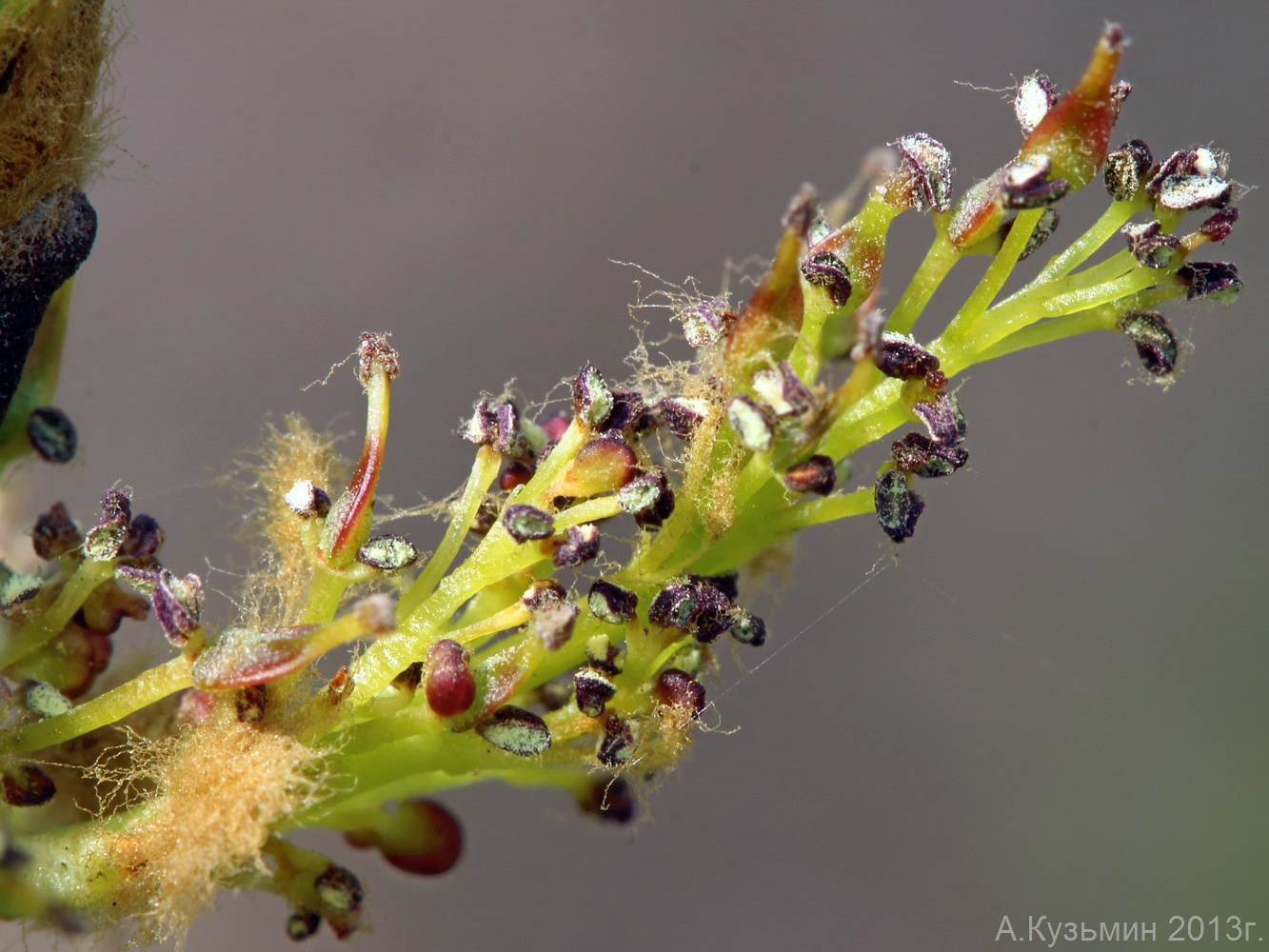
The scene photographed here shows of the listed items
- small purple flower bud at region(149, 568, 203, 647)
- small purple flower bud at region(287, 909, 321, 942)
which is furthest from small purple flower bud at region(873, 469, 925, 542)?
small purple flower bud at region(287, 909, 321, 942)

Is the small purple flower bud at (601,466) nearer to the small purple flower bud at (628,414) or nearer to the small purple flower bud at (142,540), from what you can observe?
the small purple flower bud at (628,414)

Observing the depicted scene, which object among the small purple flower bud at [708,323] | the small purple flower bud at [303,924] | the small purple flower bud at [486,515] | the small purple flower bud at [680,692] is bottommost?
the small purple flower bud at [303,924]

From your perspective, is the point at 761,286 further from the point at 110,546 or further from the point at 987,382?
the point at 987,382

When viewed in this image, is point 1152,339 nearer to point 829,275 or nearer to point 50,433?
point 829,275

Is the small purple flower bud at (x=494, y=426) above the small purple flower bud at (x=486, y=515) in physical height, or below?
above

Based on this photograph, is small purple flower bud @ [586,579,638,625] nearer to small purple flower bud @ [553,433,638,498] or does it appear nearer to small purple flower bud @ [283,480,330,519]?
small purple flower bud @ [553,433,638,498]

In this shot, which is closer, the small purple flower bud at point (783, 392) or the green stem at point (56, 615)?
the small purple flower bud at point (783, 392)

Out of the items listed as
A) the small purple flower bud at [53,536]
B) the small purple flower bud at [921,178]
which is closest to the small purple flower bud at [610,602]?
the small purple flower bud at [921,178]
